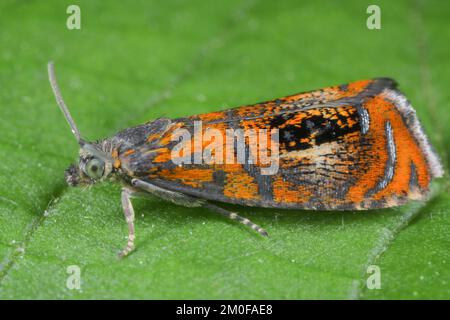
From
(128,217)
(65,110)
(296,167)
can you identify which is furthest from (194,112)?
(128,217)

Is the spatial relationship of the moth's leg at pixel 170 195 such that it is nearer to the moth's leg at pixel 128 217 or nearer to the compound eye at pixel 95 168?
the moth's leg at pixel 128 217

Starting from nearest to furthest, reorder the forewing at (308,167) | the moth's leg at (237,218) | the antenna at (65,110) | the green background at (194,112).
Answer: the green background at (194,112)
the moth's leg at (237,218)
the forewing at (308,167)
the antenna at (65,110)

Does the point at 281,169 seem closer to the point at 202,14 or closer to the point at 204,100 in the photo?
the point at 204,100

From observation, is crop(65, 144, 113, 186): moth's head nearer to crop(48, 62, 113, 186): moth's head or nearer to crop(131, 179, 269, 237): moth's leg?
crop(48, 62, 113, 186): moth's head

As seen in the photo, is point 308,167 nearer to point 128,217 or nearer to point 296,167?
point 296,167

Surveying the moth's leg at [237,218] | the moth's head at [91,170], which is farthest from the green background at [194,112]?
the moth's head at [91,170]
